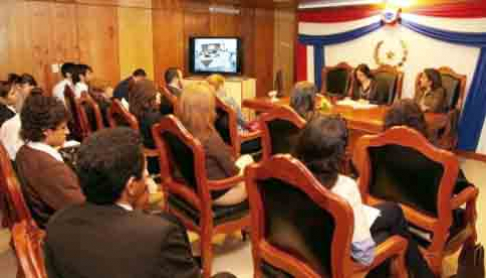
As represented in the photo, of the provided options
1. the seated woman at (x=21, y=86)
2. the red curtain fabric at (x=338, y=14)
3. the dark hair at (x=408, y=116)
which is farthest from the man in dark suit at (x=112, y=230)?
the red curtain fabric at (x=338, y=14)

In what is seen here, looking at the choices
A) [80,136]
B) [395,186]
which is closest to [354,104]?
[395,186]

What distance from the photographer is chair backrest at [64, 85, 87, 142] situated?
3743mm

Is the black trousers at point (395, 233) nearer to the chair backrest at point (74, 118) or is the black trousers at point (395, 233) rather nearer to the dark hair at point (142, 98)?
the dark hair at point (142, 98)

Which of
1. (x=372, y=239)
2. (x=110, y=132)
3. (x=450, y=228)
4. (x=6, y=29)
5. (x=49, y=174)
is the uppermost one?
(x=6, y=29)

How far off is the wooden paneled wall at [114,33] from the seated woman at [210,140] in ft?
11.9

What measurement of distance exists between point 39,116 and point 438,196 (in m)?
1.90

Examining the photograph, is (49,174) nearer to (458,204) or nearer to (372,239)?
(372,239)

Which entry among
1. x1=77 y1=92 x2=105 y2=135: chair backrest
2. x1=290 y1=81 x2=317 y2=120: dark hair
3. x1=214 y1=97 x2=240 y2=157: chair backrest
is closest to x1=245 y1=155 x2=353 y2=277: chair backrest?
x1=290 y1=81 x2=317 y2=120: dark hair

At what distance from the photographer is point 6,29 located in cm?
477

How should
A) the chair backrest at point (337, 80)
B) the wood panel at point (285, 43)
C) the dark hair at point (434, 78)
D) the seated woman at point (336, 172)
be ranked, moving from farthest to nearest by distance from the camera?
the wood panel at point (285, 43) → the chair backrest at point (337, 80) → the dark hair at point (434, 78) → the seated woman at point (336, 172)

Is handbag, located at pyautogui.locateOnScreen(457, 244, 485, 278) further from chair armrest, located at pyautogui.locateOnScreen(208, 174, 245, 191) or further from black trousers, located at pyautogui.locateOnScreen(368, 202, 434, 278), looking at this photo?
chair armrest, located at pyautogui.locateOnScreen(208, 174, 245, 191)

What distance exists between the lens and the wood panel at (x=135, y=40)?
5.80 meters

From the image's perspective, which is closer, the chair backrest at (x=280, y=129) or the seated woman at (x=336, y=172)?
the seated woman at (x=336, y=172)

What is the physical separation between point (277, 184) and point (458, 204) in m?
1.04
